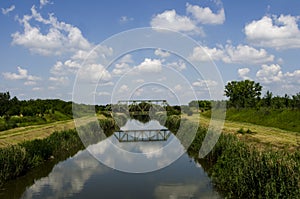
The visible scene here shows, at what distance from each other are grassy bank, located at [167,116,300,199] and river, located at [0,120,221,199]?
1.16 meters

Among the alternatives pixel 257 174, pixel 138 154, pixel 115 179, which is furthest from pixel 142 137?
pixel 257 174

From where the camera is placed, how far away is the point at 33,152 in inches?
969

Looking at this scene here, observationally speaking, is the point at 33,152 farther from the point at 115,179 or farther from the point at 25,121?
the point at 25,121

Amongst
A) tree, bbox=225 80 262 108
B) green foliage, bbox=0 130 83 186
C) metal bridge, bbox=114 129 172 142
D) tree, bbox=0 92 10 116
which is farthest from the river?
tree, bbox=225 80 262 108

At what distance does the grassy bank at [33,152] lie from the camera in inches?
785

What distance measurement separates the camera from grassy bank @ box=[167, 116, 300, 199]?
43.6ft

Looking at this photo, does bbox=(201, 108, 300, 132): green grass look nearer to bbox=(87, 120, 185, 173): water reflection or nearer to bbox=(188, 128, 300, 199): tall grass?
bbox=(87, 120, 185, 173): water reflection

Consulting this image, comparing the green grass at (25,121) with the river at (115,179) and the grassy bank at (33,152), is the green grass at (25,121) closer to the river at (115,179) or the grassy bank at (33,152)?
the grassy bank at (33,152)

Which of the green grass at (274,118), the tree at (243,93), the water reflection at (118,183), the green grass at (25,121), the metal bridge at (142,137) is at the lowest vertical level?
the water reflection at (118,183)

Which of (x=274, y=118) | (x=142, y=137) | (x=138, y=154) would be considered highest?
(x=274, y=118)

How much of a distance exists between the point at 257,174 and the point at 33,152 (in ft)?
55.7

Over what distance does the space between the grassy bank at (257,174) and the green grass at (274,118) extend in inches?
751

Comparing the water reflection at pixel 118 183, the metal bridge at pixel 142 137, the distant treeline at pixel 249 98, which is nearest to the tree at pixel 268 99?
the distant treeline at pixel 249 98

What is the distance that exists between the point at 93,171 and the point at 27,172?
180 inches
